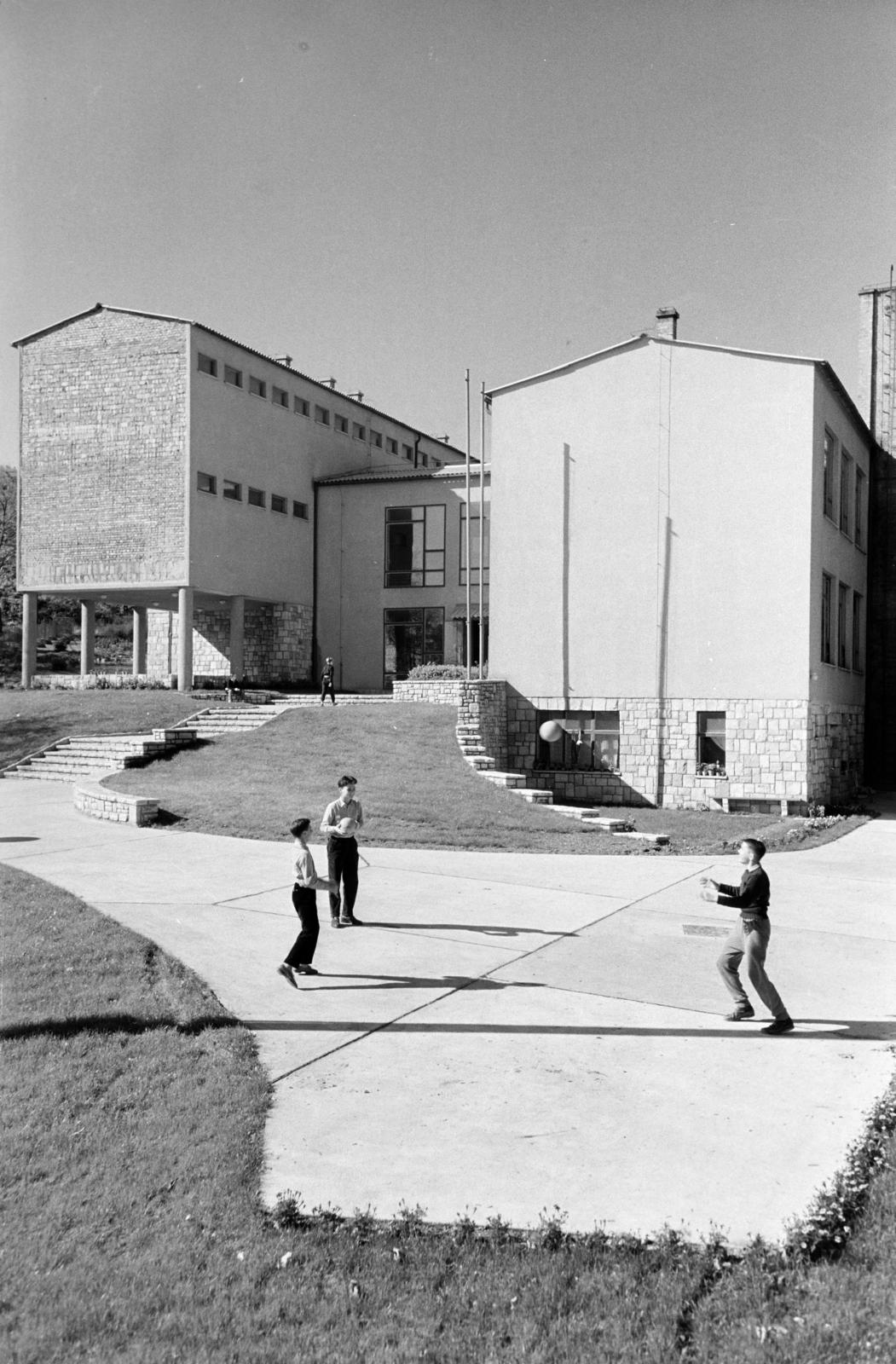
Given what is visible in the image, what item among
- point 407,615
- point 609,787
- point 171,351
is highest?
point 171,351

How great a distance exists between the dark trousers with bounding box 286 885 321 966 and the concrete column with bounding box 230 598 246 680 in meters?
27.5

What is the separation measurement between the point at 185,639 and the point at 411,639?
8.63 meters

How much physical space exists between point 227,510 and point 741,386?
16816mm

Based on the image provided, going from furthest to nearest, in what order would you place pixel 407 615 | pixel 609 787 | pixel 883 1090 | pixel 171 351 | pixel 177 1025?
pixel 407 615 → pixel 171 351 → pixel 609 787 → pixel 177 1025 → pixel 883 1090

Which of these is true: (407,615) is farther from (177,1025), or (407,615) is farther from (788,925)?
(177,1025)

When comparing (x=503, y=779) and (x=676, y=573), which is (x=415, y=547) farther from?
(x=503, y=779)

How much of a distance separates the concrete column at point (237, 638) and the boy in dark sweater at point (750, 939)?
29.2 m

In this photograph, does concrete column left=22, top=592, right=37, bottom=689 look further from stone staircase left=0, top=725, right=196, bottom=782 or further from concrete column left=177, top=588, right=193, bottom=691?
stone staircase left=0, top=725, right=196, bottom=782

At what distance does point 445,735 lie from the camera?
25141mm

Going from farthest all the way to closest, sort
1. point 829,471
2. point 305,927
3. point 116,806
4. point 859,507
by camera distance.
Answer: point 859,507 → point 829,471 → point 116,806 → point 305,927

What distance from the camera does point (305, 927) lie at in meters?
8.73

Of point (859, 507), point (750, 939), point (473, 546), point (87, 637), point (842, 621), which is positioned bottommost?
point (750, 939)

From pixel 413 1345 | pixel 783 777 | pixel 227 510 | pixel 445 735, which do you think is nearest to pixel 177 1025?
pixel 413 1345

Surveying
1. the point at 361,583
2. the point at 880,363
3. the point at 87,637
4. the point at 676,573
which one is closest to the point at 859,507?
the point at 880,363
